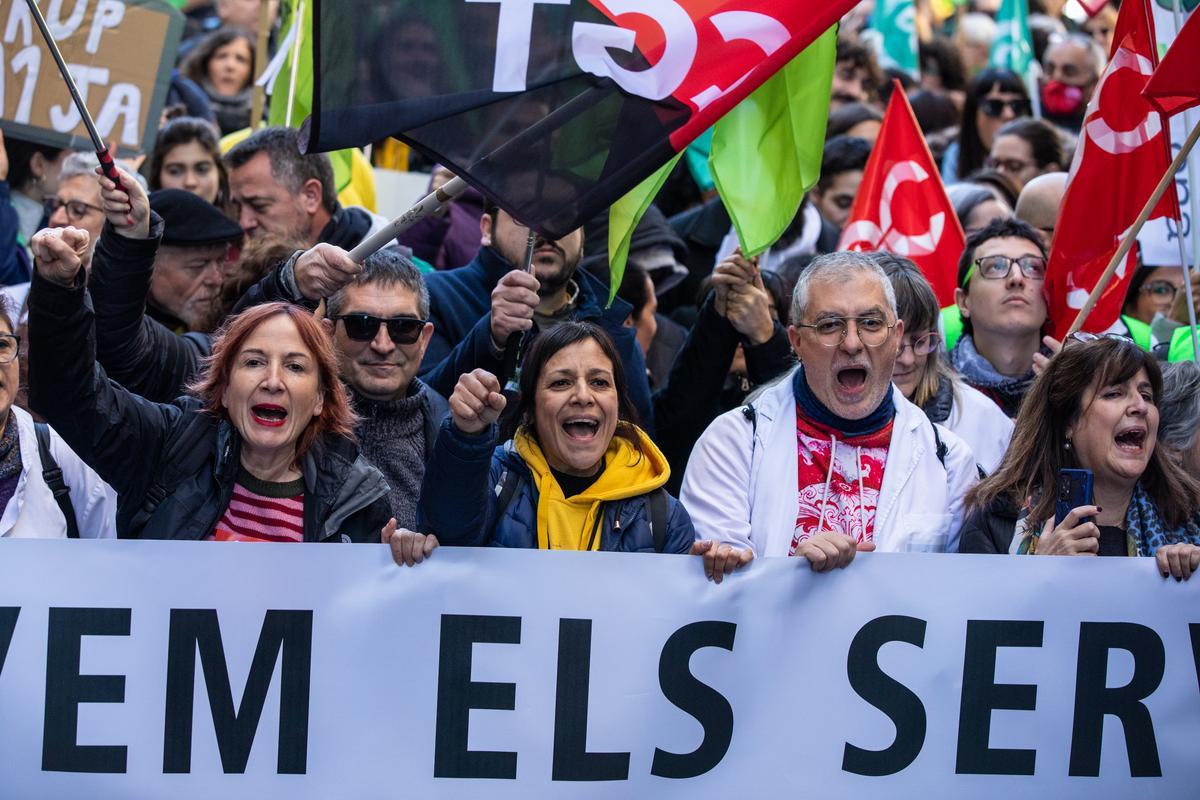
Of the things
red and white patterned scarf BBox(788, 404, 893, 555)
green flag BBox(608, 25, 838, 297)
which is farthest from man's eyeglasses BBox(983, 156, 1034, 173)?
red and white patterned scarf BBox(788, 404, 893, 555)

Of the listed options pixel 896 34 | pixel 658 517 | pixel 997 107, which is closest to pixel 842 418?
pixel 658 517

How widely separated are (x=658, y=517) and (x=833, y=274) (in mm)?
992

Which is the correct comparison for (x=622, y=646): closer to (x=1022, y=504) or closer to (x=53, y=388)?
(x=1022, y=504)

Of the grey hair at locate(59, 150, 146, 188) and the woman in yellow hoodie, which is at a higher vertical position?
the grey hair at locate(59, 150, 146, 188)

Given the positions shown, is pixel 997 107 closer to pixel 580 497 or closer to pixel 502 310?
pixel 502 310

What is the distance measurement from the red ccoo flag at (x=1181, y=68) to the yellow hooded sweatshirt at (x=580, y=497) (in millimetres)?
1850

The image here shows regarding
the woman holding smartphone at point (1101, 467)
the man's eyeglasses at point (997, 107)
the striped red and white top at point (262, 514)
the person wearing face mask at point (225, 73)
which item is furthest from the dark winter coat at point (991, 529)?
the person wearing face mask at point (225, 73)

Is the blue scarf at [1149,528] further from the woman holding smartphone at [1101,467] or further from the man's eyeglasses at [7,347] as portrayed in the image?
the man's eyeglasses at [7,347]

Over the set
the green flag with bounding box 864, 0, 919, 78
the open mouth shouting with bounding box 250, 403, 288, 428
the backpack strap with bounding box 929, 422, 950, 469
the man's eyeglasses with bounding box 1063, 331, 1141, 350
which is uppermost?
the green flag with bounding box 864, 0, 919, 78

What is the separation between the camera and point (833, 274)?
16.8ft

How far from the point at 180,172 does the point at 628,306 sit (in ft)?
7.87

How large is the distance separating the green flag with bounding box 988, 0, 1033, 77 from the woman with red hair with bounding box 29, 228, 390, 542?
744 centimetres

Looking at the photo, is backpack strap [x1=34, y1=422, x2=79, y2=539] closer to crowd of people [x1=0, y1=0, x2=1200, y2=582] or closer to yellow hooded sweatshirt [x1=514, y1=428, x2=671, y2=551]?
crowd of people [x1=0, y1=0, x2=1200, y2=582]

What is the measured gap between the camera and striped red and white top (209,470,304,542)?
4.48 m
